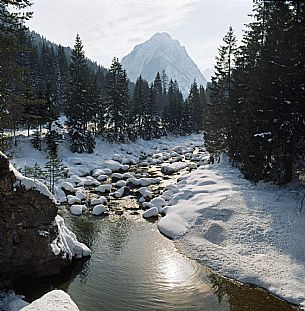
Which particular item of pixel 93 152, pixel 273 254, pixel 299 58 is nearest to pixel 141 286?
pixel 273 254

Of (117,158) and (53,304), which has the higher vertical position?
(117,158)

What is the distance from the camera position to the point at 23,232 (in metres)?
14.6

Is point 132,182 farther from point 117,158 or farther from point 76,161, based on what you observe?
point 117,158

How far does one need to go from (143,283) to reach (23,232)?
561cm

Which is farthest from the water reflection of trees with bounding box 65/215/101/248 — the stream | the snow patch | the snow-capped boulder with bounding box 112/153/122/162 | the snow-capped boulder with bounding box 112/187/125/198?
the snow-capped boulder with bounding box 112/153/122/162

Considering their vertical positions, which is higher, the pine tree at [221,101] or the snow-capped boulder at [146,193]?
the pine tree at [221,101]

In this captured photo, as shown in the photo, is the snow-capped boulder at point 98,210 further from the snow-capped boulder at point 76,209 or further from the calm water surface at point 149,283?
the calm water surface at point 149,283

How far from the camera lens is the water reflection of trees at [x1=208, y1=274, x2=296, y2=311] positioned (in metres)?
12.9

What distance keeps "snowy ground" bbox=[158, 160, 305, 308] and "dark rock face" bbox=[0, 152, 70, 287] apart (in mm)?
7220

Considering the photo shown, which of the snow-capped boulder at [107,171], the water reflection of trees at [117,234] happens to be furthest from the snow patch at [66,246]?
the snow-capped boulder at [107,171]

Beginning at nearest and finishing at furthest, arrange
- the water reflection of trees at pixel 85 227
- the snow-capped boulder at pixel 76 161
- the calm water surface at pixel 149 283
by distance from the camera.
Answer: the calm water surface at pixel 149 283 → the water reflection of trees at pixel 85 227 → the snow-capped boulder at pixel 76 161

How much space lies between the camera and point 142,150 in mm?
57719

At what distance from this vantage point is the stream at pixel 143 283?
13.1m

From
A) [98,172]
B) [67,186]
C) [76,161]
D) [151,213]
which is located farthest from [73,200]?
[76,161]
